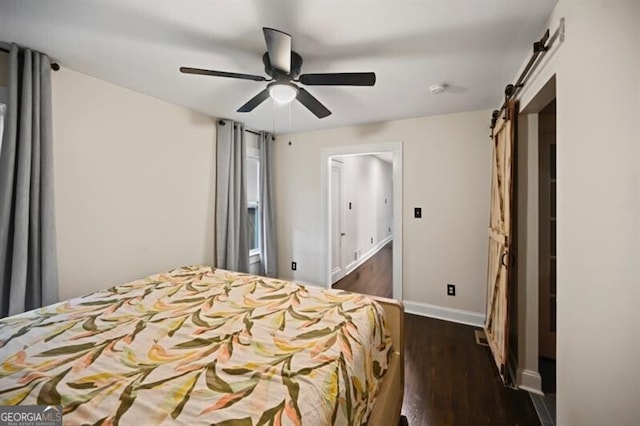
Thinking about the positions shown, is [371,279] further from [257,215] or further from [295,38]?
[295,38]

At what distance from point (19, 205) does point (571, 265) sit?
3.11 m

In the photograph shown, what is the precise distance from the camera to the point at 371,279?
14.8ft

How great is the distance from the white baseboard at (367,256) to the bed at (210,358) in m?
3.14

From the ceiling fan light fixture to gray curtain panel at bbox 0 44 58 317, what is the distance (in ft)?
5.20

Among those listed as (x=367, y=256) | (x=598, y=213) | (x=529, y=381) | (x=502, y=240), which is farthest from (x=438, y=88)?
(x=367, y=256)

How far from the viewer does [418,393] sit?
6.08 ft

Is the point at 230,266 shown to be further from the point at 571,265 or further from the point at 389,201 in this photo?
the point at 389,201

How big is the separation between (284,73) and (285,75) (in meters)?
0.02

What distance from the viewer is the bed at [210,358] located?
79cm

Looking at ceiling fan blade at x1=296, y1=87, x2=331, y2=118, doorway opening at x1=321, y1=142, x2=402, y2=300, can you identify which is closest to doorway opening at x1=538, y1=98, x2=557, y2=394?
doorway opening at x1=321, y1=142, x2=402, y2=300

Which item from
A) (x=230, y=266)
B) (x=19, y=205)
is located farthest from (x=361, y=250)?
(x=19, y=205)

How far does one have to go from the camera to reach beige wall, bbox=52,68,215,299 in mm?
1979

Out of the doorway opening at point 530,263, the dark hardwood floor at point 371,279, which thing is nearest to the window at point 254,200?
the dark hardwood floor at point 371,279

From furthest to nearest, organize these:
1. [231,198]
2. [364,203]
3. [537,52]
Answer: [364,203] → [231,198] → [537,52]
